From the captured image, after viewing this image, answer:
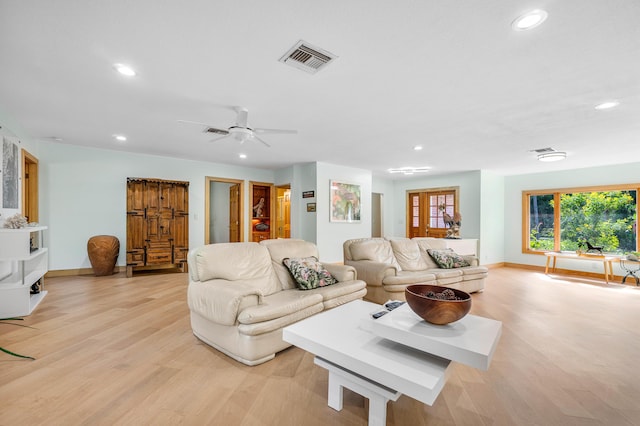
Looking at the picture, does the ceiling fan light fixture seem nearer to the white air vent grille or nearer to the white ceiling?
the white ceiling

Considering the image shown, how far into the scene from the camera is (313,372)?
221 centimetres

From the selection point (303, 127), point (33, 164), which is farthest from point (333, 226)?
point (33, 164)

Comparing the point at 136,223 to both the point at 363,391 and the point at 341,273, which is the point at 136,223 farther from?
the point at 363,391

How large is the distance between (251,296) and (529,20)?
8.80 feet

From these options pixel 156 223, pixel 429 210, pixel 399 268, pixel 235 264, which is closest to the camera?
pixel 235 264

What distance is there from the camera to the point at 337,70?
94.2 inches

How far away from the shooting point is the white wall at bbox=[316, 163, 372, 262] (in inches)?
258

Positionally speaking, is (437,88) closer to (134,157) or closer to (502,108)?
(502,108)

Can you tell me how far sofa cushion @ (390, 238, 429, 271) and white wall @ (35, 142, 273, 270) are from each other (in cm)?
498

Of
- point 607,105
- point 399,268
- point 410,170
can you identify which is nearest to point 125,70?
point 399,268

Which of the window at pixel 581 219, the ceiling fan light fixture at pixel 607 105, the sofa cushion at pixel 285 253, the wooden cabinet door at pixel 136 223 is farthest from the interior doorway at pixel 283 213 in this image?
the ceiling fan light fixture at pixel 607 105

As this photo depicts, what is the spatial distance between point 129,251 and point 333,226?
422cm

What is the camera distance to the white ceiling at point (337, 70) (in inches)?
68.2

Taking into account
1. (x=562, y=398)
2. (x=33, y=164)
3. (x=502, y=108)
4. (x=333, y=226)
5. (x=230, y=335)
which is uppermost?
(x=502, y=108)
